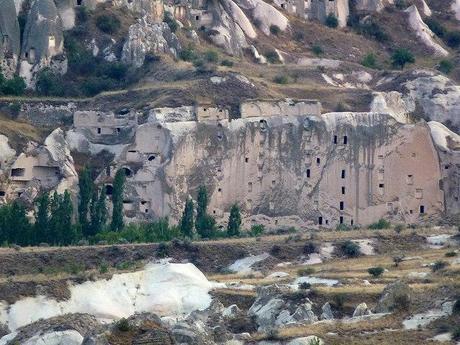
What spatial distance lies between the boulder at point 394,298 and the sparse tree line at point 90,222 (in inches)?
809

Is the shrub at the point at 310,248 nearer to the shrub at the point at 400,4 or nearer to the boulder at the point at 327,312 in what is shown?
the boulder at the point at 327,312

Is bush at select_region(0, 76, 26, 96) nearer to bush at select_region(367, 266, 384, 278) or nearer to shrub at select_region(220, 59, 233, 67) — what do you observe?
shrub at select_region(220, 59, 233, 67)

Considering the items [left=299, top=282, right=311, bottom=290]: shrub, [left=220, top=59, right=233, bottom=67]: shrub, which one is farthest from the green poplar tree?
[left=299, top=282, right=311, bottom=290]: shrub

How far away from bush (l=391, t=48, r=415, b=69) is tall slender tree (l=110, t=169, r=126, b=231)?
18.4 metres

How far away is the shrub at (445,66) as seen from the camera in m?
105

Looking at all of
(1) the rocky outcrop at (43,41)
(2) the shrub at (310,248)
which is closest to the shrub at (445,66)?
(1) the rocky outcrop at (43,41)

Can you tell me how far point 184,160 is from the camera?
9144 centimetres

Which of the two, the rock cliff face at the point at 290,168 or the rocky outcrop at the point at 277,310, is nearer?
the rocky outcrop at the point at 277,310

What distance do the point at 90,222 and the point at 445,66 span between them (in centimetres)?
2197

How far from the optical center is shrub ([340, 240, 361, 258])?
82750mm

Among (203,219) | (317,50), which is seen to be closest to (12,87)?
(203,219)

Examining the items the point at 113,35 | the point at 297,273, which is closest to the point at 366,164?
the point at 113,35

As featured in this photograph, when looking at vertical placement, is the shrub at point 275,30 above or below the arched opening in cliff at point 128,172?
above

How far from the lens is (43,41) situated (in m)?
97.2
